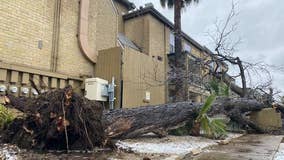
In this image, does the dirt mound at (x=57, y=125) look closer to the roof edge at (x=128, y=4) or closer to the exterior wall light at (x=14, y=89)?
the exterior wall light at (x=14, y=89)

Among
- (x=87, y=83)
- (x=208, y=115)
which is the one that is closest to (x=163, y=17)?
(x=87, y=83)

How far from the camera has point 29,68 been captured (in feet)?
27.7

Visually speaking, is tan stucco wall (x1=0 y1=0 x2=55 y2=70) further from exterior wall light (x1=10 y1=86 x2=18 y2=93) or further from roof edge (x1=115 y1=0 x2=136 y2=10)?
roof edge (x1=115 y1=0 x2=136 y2=10)

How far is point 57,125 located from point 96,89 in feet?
17.2

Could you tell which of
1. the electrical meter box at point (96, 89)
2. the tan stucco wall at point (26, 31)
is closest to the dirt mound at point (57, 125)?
the tan stucco wall at point (26, 31)

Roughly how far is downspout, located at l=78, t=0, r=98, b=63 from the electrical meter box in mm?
1248

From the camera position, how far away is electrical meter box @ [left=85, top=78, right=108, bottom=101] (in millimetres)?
9891

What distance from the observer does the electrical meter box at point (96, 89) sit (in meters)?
9.89

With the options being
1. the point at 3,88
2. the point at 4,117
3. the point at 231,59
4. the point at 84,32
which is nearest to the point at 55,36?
the point at 84,32

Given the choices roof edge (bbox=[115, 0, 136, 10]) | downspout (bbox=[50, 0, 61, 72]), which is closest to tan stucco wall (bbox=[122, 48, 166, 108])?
downspout (bbox=[50, 0, 61, 72])

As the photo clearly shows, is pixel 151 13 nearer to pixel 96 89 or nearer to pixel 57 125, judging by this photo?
pixel 96 89

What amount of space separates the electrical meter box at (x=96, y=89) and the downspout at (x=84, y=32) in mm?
1248

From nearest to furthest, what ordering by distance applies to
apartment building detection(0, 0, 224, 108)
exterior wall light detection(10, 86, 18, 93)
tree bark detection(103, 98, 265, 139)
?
tree bark detection(103, 98, 265, 139)
exterior wall light detection(10, 86, 18, 93)
apartment building detection(0, 0, 224, 108)

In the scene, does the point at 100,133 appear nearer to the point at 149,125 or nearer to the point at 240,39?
the point at 149,125
